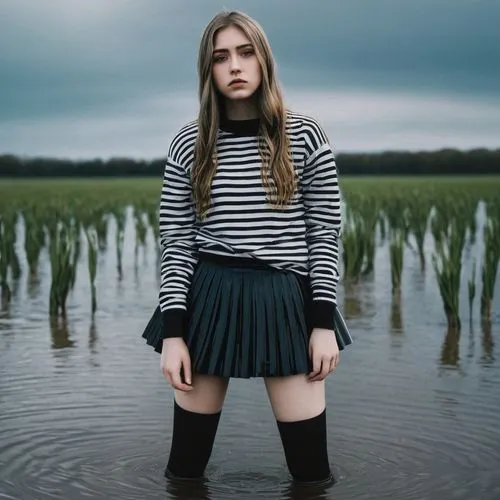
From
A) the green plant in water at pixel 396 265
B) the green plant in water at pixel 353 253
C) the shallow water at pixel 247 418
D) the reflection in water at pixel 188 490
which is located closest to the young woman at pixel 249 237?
the reflection in water at pixel 188 490

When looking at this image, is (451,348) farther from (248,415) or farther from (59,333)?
(59,333)

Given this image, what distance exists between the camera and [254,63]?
3582 mm

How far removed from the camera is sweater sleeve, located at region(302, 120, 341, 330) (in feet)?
11.7

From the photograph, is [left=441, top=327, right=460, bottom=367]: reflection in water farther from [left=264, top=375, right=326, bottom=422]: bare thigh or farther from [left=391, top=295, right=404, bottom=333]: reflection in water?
[left=264, top=375, right=326, bottom=422]: bare thigh

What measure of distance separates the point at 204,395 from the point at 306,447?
1.03ft

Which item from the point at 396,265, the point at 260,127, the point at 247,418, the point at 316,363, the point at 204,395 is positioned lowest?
the point at 247,418

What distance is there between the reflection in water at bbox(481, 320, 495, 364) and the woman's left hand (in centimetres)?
293

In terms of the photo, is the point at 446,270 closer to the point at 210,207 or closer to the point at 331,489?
the point at 331,489

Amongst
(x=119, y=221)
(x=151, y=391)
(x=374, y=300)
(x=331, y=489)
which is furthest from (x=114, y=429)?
(x=119, y=221)

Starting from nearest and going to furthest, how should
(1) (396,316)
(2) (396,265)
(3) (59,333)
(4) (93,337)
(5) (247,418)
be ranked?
(5) (247,418) → (4) (93,337) → (3) (59,333) → (1) (396,316) → (2) (396,265)

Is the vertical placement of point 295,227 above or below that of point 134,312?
above

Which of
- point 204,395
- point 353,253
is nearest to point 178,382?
point 204,395

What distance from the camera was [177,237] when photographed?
3668 mm

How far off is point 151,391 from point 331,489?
177 cm
